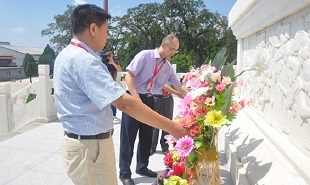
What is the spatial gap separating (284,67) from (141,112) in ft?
3.63

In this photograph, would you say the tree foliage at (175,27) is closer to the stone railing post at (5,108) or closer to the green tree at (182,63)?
the green tree at (182,63)

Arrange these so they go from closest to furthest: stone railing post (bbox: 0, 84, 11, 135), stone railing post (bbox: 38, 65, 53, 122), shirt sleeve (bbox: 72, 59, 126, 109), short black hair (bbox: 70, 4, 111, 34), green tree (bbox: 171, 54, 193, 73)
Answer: shirt sleeve (bbox: 72, 59, 126, 109)
short black hair (bbox: 70, 4, 111, 34)
stone railing post (bbox: 0, 84, 11, 135)
stone railing post (bbox: 38, 65, 53, 122)
green tree (bbox: 171, 54, 193, 73)

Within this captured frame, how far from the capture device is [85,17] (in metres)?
1.65

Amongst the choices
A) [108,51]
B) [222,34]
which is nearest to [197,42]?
[222,34]

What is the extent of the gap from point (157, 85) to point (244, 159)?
4.44 feet

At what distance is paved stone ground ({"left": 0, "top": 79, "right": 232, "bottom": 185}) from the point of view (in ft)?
10.0

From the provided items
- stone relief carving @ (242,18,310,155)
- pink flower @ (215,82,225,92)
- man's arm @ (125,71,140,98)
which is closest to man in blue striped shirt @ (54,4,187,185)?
pink flower @ (215,82,225,92)

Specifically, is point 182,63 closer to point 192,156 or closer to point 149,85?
point 149,85

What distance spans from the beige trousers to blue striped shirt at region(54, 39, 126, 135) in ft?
0.24

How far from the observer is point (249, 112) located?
10.0 feet

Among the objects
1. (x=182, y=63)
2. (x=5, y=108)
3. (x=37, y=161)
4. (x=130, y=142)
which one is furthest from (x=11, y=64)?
(x=130, y=142)

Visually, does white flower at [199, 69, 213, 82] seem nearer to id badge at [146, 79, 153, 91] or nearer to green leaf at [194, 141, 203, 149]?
green leaf at [194, 141, 203, 149]

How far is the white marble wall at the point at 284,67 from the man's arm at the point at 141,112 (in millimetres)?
731

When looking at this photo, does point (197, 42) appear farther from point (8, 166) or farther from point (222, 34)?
point (8, 166)
